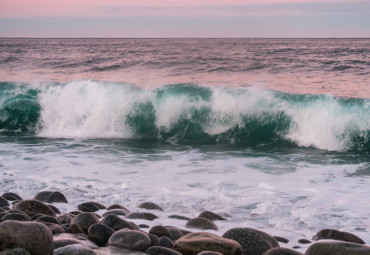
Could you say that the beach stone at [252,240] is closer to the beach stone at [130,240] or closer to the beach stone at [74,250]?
the beach stone at [130,240]

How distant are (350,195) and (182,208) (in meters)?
2.64

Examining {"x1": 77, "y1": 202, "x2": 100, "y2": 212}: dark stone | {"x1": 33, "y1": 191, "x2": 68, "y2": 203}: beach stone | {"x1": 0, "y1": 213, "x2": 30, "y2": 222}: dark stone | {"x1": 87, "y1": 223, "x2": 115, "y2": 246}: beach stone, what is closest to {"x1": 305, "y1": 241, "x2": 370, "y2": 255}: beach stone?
{"x1": 87, "y1": 223, "x2": 115, "y2": 246}: beach stone

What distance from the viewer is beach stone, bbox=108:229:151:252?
404cm

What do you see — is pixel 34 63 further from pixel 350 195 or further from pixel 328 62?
pixel 350 195

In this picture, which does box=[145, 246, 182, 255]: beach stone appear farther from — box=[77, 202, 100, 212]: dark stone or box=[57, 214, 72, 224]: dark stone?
box=[77, 202, 100, 212]: dark stone

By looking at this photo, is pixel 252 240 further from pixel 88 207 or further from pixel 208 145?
pixel 208 145

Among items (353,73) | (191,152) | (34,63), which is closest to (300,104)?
(191,152)

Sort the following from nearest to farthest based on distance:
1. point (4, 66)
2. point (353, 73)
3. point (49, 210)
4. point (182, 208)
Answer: point (49, 210)
point (182, 208)
point (353, 73)
point (4, 66)

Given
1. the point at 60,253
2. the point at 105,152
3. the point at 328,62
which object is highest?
the point at 328,62

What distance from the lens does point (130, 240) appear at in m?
4.07

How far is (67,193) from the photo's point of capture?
6.79 meters

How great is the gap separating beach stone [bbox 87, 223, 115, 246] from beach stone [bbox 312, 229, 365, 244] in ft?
7.35

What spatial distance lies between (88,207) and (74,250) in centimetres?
238

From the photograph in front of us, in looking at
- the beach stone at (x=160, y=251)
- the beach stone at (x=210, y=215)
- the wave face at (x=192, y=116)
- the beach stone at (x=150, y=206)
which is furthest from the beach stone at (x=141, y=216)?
the wave face at (x=192, y=116)
